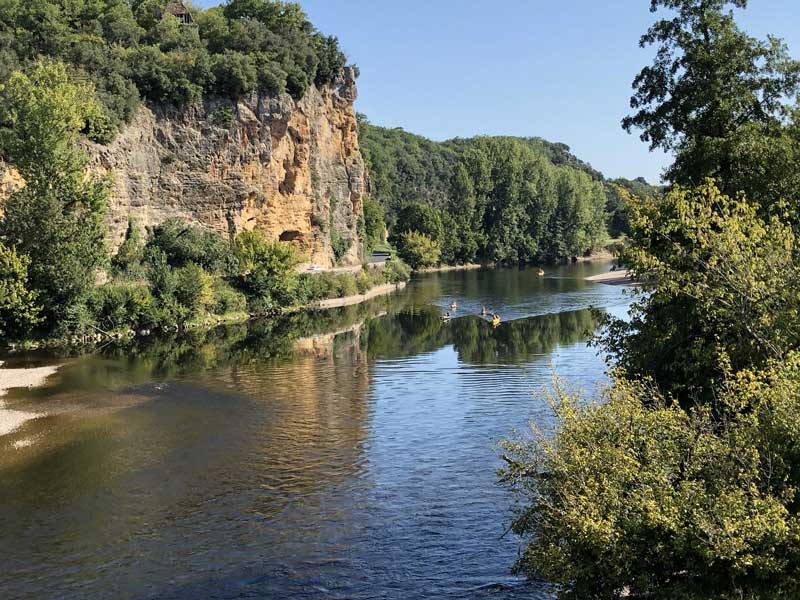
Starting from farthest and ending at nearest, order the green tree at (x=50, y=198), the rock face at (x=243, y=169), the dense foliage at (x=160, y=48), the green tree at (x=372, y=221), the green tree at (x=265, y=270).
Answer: the green tree at (x=372, y=221) < the green tree at (x=265, y=270) < the rock face at (x=243, y=169) < the dense foliage at (x=160, y=48) < the green tree at (x=50, y=198)

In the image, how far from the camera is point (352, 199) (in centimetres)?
7975

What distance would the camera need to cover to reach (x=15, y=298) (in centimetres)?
3600

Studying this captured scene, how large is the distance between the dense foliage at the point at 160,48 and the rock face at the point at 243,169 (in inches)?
64.7

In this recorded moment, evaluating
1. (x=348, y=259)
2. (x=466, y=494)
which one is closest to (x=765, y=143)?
(x=466, y=494)

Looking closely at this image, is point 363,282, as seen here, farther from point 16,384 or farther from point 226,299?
point 16,384

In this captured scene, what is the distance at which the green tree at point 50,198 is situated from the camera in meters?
37.2

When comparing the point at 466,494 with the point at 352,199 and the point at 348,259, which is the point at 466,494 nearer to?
the point at 348,259

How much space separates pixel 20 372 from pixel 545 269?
81.0 meters

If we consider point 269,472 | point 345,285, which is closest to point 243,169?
point 345,285

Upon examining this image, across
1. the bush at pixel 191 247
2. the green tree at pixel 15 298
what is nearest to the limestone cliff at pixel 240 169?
the bush at pixel 191 247

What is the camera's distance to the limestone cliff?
51.0 metres

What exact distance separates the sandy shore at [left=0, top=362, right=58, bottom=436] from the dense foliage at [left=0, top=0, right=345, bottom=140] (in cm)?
2002

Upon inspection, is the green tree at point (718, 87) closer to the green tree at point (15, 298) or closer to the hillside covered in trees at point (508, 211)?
the green tree at point (15, 298)

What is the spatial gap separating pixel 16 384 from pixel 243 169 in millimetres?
32461
